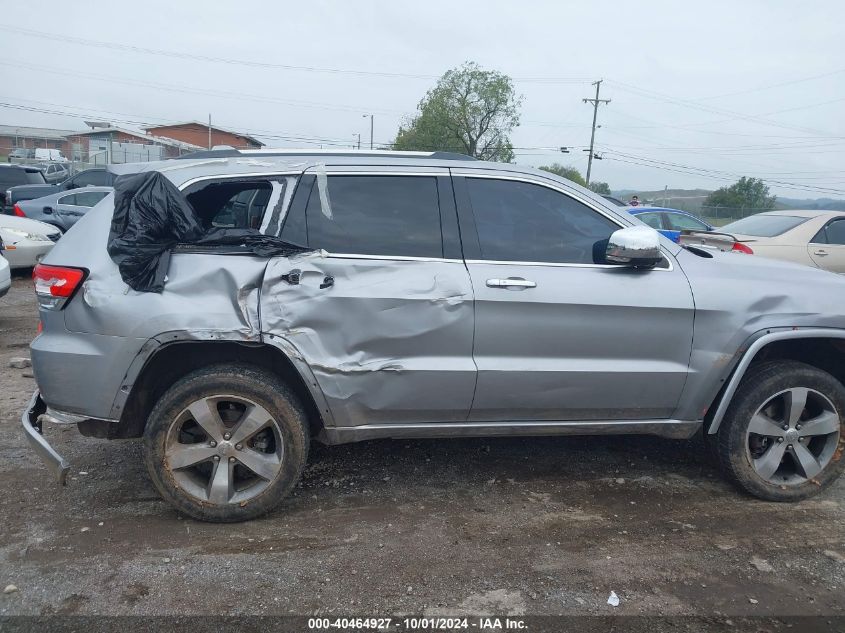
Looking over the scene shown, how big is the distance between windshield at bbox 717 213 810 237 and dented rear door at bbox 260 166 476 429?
7.00 metres

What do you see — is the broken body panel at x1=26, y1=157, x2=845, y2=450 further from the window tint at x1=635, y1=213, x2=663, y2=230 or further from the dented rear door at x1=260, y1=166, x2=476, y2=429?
the window tint at x1=635, y1=213, x2=663, y2=230

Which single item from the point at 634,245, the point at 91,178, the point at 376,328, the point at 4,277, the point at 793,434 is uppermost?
the point at 634,245

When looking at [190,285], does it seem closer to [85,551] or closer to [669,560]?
[85,551]

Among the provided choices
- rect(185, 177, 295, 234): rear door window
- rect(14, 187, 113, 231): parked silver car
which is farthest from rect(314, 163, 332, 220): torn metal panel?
rect(14, 187, 113, 231): parked silver car

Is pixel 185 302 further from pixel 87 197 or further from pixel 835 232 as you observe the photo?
pixel 87 197

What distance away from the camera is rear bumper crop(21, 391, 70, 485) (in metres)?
3.12

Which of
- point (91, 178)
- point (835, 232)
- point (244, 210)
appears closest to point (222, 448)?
point (244, 210)

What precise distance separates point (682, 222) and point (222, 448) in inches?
517

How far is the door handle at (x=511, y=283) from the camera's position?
337cm

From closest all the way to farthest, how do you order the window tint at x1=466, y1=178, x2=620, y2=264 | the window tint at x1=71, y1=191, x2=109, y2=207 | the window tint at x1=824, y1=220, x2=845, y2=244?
the window tint at x1=466, y1=178, x2=620, y2=264, the window tint at x1=824, y1=220, x2=845, y2=244, the window tint at x1=71, y1=191, x2=109, y2=207

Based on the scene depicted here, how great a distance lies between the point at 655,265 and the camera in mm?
3553

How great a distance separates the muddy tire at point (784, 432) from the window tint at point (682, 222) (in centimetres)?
1079

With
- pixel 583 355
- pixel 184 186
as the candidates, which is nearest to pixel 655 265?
pixel 583 355

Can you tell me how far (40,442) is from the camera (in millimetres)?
3182
